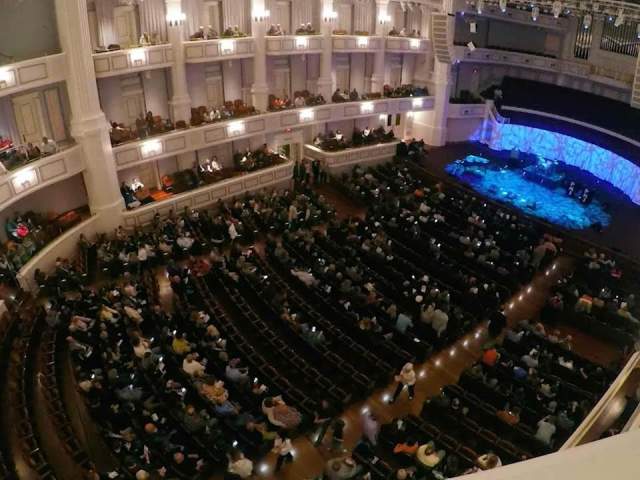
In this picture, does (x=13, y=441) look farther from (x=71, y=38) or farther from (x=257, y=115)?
(x=257, y=115)

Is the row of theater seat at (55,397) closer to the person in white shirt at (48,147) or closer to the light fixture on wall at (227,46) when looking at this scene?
the person in white shirt at (48,147)

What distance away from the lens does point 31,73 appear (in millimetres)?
13258

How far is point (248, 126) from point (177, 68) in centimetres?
308

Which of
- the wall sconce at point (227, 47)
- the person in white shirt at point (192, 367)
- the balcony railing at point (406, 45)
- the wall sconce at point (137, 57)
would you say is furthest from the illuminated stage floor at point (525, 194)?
the person in white shirt at point (192, 367)

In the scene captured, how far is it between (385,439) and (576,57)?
64.6 feet

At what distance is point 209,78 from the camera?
20109 millimetres

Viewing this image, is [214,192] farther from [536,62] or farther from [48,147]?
[536,62]

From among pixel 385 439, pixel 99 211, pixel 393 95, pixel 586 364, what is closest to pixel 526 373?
pixel 586 364

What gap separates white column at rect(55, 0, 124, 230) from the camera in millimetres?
14023

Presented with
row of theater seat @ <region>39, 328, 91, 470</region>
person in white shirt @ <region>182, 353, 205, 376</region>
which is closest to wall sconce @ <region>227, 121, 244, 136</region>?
row of theater seat @ <region>39, 328, 91, 470</region>

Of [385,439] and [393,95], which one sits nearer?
[385,439]

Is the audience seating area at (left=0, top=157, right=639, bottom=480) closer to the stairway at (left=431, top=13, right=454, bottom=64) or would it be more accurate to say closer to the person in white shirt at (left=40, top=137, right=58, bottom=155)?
the person in white shirt at (left=40, top=137, right=58, bottom=155)

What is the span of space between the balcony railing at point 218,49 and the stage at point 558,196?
8445mm

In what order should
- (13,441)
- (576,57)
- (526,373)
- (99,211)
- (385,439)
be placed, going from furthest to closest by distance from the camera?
(576,57) < (99,211) < (526,373) < (385,439) < (13,441)
